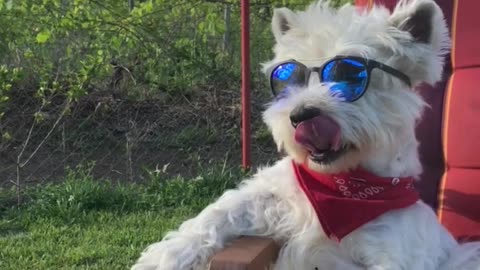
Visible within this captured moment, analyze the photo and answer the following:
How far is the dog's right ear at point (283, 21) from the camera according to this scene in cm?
255

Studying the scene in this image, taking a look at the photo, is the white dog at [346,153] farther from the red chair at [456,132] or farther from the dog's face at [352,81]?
the red chair at [456,132]

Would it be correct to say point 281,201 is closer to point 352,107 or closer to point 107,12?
point 352,107

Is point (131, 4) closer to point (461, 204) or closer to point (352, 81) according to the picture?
point (461, 204)

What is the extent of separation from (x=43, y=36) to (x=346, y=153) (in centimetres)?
399

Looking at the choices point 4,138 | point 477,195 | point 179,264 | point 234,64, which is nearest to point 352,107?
point 179,264

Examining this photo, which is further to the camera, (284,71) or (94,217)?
(94,217)

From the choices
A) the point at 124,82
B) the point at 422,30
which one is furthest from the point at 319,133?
the point at 124,82

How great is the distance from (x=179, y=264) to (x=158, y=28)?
13.9 ft

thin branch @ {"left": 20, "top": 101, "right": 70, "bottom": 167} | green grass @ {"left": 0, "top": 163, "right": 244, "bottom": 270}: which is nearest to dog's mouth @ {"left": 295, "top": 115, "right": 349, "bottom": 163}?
green grass @ {"left": 0, "top": 163, "right": 244, "bottom": 270}

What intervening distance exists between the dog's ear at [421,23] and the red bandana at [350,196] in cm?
45

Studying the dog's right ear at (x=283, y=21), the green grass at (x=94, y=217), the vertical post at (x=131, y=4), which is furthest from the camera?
the vertical post at (x=131, y=4)

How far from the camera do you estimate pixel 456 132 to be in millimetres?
3160

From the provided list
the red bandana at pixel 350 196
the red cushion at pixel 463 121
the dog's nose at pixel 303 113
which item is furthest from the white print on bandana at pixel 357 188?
the red cushion at pixel 463 121

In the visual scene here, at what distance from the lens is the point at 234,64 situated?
22.0 ft
